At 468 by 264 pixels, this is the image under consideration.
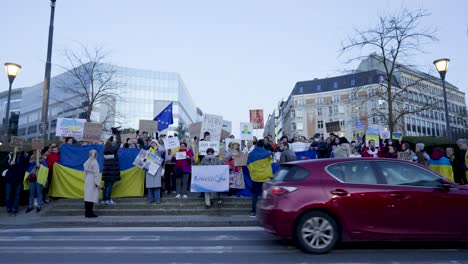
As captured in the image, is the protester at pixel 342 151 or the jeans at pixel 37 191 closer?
the jeans at pixel 37 191

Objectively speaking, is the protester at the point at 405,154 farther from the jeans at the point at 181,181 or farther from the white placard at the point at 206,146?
the jeans at the point at 181,181

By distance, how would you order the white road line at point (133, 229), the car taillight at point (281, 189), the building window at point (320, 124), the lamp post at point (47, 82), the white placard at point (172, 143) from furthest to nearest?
the building window at point (320, 124), the lamp post at point (47, 82), the white placard at point (172, 143), the white road line at point (133, 229), the car taillight at point (281, 189)

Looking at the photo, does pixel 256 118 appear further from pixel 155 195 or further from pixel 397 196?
pixel 397 196

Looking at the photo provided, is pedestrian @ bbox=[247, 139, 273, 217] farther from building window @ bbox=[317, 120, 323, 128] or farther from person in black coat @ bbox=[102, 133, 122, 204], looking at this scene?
building window @ bbox=[317, 120, 323, 128]

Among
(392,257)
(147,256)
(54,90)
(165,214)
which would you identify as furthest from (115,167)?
(54,90)

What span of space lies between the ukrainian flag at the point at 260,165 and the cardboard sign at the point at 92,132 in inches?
249

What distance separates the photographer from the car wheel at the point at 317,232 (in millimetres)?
6266

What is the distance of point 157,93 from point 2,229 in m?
76.4

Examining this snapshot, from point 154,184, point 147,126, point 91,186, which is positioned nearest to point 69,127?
point 147,126

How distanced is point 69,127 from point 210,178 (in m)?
7.38

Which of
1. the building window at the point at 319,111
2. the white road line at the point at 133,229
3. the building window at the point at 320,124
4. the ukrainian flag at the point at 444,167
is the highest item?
the building window at the point at 319,111

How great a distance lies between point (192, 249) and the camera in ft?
22.7

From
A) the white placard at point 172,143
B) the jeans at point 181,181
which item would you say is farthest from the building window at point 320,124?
the jeans at point 181,181

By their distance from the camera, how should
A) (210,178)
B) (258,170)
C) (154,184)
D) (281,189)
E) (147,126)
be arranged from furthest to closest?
(147,126) < (154,184) < (210,178) < (258,170) < (281,189)
